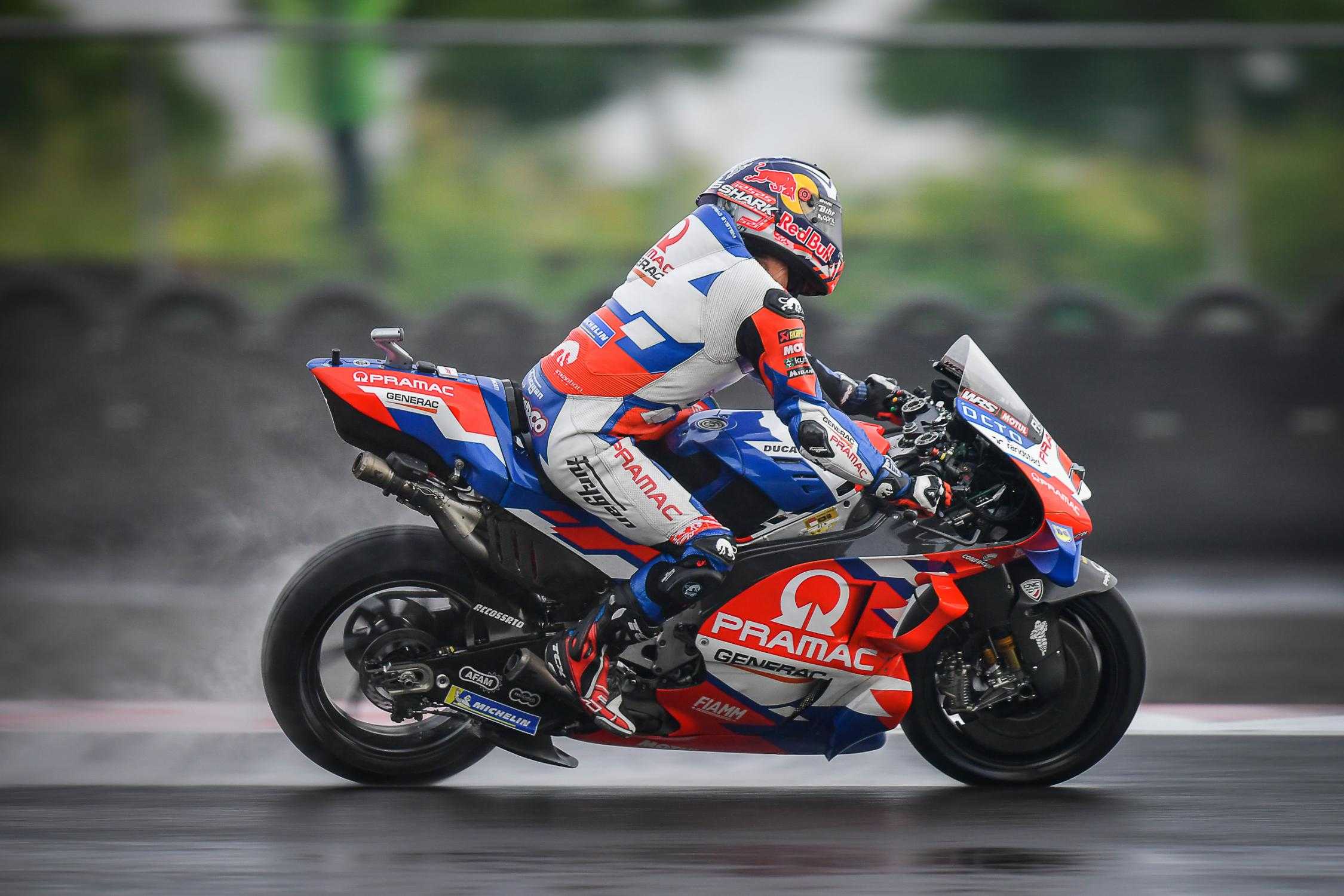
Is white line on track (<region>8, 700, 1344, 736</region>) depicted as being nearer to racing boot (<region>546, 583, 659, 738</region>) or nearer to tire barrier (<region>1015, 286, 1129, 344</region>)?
racing boot (<region>546, 583, 659, 738</region>)

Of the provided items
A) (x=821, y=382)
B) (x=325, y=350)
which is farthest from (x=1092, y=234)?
(x=821, y=382)

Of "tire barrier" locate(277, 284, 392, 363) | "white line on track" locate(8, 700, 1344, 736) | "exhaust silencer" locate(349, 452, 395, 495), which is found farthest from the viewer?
"tire barrier" locate(277, 284, 392, 363)

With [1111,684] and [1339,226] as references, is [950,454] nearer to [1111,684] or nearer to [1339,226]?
[1111,684]

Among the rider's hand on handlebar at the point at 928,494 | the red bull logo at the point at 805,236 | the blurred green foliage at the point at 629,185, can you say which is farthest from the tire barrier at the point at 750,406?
the rider's hand on handlebar at the point at 928,494

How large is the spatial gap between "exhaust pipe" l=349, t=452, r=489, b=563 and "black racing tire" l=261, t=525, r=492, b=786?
0.13m

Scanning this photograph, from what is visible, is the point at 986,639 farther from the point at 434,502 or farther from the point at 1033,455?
the point at 434,502

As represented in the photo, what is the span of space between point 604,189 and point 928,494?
6.05 m

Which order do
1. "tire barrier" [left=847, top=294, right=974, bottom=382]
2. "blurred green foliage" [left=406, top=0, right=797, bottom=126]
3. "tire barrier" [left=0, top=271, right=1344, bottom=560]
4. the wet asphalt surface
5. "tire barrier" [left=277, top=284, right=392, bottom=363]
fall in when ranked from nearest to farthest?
the wet asphalt surface → "tire barrier" [left=0, top=271, right=1344, bottom=560] → "tire barrier" [left=847, top=294, right=974, bottom=382] → "tire barrier" [left=277, top=284, right=392, bottom=363] → "blurred green foliage" [left=406, top=0, right=797, bottom=126]

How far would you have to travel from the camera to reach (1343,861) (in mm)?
4750

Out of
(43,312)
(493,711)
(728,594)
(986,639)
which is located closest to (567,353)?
(728,594)

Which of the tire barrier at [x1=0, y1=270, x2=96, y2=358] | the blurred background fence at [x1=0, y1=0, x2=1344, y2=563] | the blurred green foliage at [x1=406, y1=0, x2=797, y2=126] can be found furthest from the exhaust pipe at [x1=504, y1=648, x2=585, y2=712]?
the blurred green foliage at [x1=406, y1=0, x2=797, y2=126]

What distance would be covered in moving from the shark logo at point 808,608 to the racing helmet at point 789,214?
89 cm

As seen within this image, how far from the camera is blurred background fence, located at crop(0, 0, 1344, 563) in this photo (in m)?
9.97

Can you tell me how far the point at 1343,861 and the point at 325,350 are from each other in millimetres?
6925
